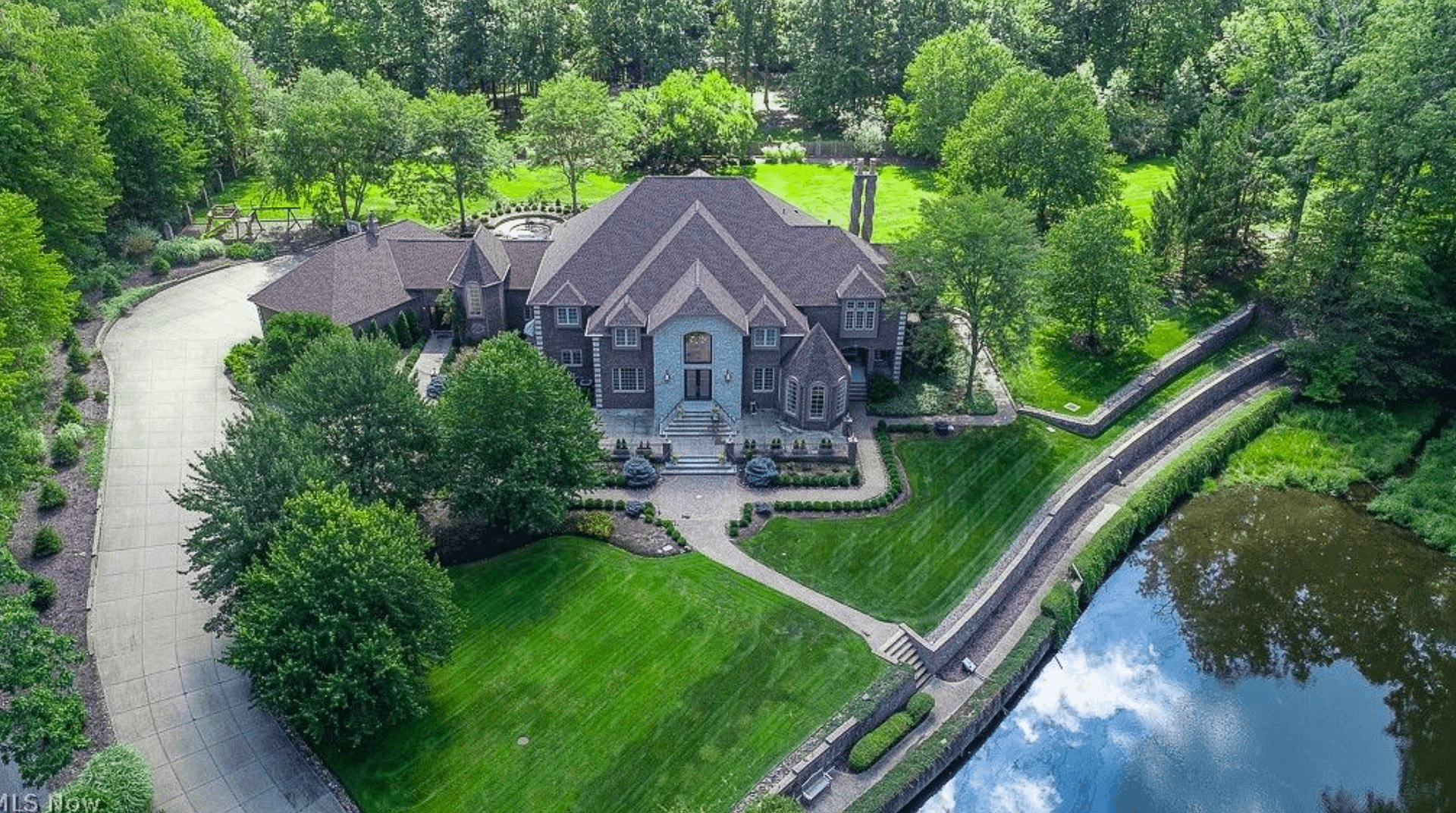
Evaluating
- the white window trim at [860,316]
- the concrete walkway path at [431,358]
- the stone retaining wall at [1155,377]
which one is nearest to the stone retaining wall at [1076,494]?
the stone retaining wall at [1155,377]

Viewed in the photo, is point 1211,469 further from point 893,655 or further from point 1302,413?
point 893,655

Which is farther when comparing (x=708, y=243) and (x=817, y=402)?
(x=708, y=243)

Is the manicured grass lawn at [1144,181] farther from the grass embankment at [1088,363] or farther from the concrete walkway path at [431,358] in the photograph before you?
the concrete walkway path at [431,358]

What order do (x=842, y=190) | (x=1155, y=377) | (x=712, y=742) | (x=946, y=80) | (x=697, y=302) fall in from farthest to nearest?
(x=842, y=190)
(x=946, y=80)
(x=1155, y=377)
(x=697, y=302)
(x=712, y=742)

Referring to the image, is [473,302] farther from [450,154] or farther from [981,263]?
[981,263]
